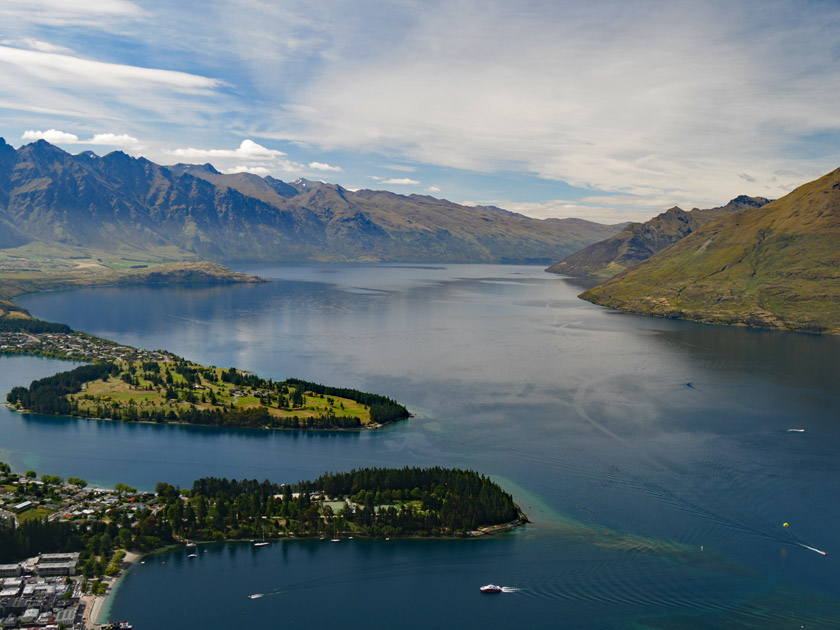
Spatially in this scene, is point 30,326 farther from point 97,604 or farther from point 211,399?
point 97,604

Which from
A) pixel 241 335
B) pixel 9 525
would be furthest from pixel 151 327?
pixel 9 525

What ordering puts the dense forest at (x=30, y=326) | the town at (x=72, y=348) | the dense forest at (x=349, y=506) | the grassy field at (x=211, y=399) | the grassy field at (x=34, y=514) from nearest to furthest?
the grassy field at (x=34, y=514)
the dense forest at (x=349, y=506)
the grassy field at (x=211, y=399)
the town at (x=72, y=348)
the dense forest at (x=30, y=326)

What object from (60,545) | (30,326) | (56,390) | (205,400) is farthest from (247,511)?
(30,326)

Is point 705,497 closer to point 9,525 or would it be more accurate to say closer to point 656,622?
point 656,622

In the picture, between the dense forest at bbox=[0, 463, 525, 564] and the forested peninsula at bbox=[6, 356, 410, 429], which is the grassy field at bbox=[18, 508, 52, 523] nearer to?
the dense forest at bbox=[0, 463, 525, 564]

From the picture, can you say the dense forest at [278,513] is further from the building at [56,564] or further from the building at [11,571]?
the building at [11,571]

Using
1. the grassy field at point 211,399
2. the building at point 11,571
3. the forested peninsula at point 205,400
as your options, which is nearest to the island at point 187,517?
the building at point 11,571
